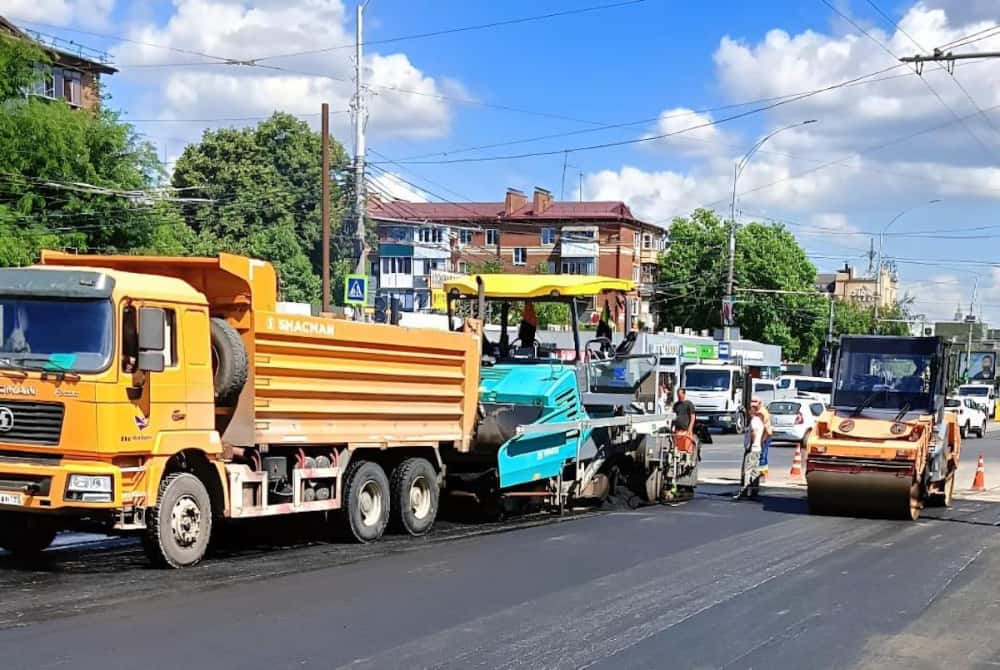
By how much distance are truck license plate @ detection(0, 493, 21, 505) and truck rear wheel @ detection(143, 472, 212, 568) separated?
3.40 ft

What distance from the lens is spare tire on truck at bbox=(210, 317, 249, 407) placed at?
35.5 feet

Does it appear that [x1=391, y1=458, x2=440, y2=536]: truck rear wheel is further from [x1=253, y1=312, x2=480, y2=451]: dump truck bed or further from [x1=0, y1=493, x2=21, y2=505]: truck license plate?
[x1=0, y1=493, x2=21, y2=505]: truck license plate

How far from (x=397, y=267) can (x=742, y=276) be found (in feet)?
76.4

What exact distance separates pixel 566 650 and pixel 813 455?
943 cm

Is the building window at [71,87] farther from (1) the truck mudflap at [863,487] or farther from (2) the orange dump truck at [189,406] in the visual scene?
(2) the orange dump truck at [189,406]

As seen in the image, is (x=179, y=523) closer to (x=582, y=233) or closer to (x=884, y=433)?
(x=884, y=433)

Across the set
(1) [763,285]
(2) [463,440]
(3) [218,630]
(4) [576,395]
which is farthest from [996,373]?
(1) [763,285]

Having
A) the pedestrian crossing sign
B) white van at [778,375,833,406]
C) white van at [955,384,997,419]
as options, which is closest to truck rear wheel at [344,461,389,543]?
the pedestrian crossing sign

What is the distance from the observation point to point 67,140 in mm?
37938

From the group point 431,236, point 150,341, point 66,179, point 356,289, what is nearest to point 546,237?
point 431,236

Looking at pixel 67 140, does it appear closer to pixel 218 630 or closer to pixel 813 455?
pixel 813 455

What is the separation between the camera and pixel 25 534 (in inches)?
431

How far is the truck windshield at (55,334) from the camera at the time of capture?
31.9 ft

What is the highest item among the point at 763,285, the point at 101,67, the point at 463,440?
the point at 101,67
